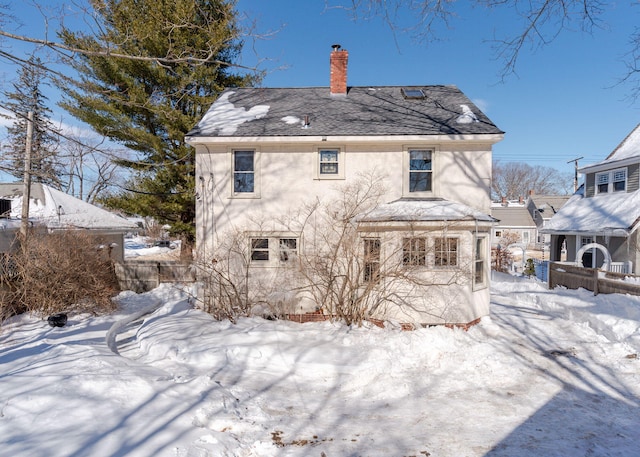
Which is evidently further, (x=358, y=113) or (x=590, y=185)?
(x=590, y=185)

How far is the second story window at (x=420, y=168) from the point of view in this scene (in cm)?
1058

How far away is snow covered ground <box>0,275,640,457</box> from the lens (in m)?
4.05

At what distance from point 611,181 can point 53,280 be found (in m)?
24.9

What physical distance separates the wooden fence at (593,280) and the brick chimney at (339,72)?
10611mm

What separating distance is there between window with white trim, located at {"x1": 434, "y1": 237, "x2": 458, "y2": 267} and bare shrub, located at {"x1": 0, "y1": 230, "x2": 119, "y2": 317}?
34.3ft

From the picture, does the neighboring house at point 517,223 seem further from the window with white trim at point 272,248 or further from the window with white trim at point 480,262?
the window with white trim at point 272,248

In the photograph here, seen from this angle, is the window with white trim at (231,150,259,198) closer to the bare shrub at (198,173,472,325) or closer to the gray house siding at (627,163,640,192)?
the bare shrub at (198,173,472,325)

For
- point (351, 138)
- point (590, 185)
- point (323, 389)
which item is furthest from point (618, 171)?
point (323, 389)

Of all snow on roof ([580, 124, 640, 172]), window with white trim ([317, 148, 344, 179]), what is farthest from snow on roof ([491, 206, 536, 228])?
window with white trim ([317, 148, 344, 179])

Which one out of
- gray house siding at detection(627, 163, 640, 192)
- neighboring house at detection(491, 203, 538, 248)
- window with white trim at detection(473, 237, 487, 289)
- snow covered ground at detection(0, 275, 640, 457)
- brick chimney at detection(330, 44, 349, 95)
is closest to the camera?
snow covered ground at detection(0, 275, 640, 457)

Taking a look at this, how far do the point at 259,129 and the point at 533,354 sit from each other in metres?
9.28

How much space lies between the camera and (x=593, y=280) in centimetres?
1130

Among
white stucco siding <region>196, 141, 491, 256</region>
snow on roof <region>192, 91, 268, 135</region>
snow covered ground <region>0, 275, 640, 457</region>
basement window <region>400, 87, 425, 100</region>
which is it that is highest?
basement window <region>400, 87, 425, 100</region>

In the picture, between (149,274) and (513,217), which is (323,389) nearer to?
(149,274)
